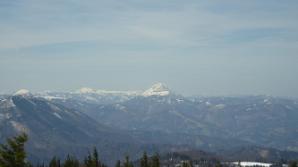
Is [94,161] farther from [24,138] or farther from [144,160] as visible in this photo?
[24,138]

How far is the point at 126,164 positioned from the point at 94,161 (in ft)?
54.9

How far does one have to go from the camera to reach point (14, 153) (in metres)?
48.4

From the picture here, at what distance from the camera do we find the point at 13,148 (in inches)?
1897

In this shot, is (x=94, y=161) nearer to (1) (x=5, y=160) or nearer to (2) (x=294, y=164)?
(1) (x=5, y=160)

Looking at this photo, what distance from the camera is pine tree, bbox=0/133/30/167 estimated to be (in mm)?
47719

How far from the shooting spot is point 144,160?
6220 inches

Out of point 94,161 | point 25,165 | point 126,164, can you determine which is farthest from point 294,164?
point 25,165

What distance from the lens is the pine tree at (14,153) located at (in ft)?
157

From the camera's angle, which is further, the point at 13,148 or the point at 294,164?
the point at 294,164

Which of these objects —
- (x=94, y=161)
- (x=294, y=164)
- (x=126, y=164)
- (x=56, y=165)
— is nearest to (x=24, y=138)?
(x=94, y=161)

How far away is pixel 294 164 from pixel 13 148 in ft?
506

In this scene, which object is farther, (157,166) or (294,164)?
(294,164)

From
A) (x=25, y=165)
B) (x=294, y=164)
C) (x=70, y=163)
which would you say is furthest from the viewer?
(x=294, y=164)

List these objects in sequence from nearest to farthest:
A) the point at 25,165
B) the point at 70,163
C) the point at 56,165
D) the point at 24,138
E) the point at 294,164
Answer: the point at 24,138 < the point at 25,165 < the point at 70,163 < the point at 56,165 < the point at 294,164
